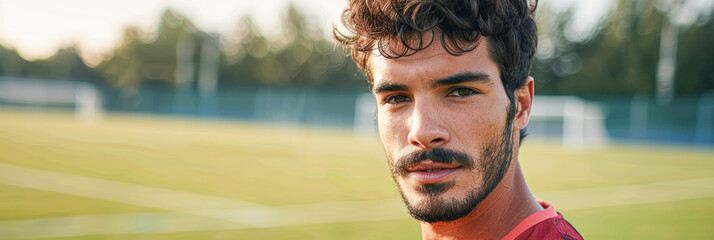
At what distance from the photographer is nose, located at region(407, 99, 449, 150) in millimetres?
2012

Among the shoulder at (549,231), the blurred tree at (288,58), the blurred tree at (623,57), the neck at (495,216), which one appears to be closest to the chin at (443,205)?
the neck at (495,216)

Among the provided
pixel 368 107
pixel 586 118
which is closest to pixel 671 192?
pixel 586 118

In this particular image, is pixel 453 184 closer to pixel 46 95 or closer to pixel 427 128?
pixel 427 128

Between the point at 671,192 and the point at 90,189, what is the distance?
10.0 meters

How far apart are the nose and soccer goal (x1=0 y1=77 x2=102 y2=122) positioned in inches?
1849

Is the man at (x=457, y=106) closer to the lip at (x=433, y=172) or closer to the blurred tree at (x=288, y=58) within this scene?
the lip at (x=433, y=172)

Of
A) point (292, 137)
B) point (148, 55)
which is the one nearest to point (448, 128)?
point (292, 137)

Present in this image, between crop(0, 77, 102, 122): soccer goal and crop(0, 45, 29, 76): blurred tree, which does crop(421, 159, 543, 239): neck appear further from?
crop(0, 45, 29, 76): blurred tree

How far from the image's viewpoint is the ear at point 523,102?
228 cm

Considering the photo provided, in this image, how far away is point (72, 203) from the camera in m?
7.82

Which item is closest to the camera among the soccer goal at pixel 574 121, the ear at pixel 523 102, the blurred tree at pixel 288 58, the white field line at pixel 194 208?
the ear at pixel 523 102

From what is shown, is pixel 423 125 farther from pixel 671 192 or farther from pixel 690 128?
pixel 690 128

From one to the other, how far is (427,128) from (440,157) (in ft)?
0.35

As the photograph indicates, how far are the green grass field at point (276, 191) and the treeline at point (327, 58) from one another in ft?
45.1
